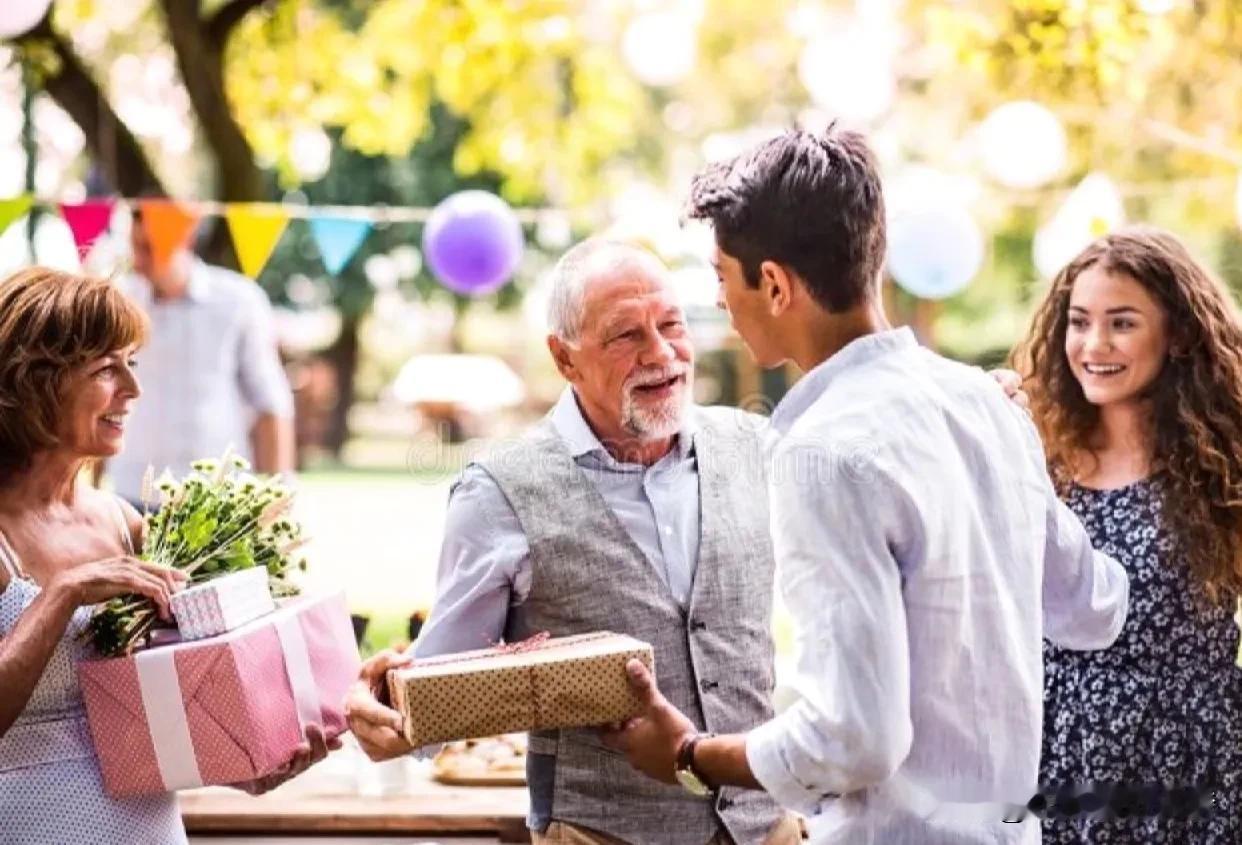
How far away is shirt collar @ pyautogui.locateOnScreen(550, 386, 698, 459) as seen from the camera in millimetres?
2611

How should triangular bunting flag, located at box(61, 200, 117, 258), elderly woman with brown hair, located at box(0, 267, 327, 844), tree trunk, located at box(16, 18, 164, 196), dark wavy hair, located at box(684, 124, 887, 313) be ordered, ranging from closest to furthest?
1. dark wavy hair, located at box(684, 124, 887, 313)
2. elderly woman with brown hair, located at box(0, 267, 327, 844)
3. triangular bunting flag, located at box(61, 200, 117, 258)
4. tree trunk, located at box(16, 18, 164, 196)

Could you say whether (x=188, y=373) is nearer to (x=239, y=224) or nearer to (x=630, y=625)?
(x=239, y=224)

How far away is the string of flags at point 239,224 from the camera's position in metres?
Result: 4.94

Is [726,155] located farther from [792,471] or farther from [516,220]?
[516,220]

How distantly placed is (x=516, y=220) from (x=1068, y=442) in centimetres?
314

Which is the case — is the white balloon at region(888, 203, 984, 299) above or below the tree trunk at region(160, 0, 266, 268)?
below

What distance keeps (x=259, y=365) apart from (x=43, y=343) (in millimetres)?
3286

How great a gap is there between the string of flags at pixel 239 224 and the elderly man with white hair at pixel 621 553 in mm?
2659

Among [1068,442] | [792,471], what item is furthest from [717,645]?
[1068,442]

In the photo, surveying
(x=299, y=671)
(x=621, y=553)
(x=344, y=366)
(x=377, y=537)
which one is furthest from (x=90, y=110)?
(x=344, y=366)

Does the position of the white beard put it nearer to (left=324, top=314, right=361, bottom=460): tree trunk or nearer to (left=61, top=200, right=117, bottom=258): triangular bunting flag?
(left=61, top=200, right=117, bottom=258): triangular bunting flag

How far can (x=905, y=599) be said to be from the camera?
1839mm

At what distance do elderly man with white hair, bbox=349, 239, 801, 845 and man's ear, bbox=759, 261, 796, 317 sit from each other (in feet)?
2.16

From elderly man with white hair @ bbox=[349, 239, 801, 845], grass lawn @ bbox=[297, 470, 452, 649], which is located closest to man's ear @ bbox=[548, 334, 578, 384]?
elderly man with white hair @ bbox=[349, 239, 801, 845]
